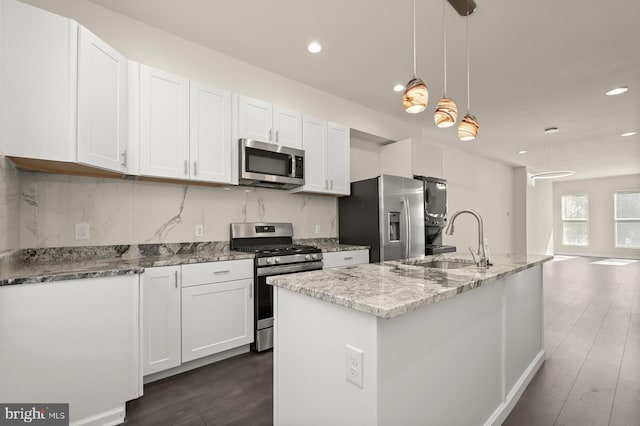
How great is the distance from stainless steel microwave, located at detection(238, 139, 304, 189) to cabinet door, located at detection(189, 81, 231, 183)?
162mm

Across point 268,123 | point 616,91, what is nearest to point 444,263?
point 268,123

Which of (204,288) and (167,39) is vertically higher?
(167,39)

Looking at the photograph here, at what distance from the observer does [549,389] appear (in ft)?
6.94

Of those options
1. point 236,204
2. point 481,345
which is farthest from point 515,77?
point 236,204

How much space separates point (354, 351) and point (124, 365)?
1.53 meters

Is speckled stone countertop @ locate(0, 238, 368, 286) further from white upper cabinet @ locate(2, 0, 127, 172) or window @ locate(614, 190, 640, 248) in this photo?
window @ locate(614, 190, 640, 248)

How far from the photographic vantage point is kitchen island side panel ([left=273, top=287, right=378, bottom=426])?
1.03 m

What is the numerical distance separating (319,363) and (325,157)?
8.77ft

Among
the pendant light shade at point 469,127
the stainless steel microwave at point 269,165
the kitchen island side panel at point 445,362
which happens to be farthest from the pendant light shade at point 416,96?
the stainless steel microwave at point 269,165

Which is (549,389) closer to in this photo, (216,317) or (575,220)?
(216,317)

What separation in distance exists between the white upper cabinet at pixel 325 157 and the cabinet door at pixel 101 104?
1734 mm

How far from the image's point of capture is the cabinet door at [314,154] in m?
3.38

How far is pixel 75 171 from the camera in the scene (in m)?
2.14

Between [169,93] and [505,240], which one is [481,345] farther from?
[505,240]
